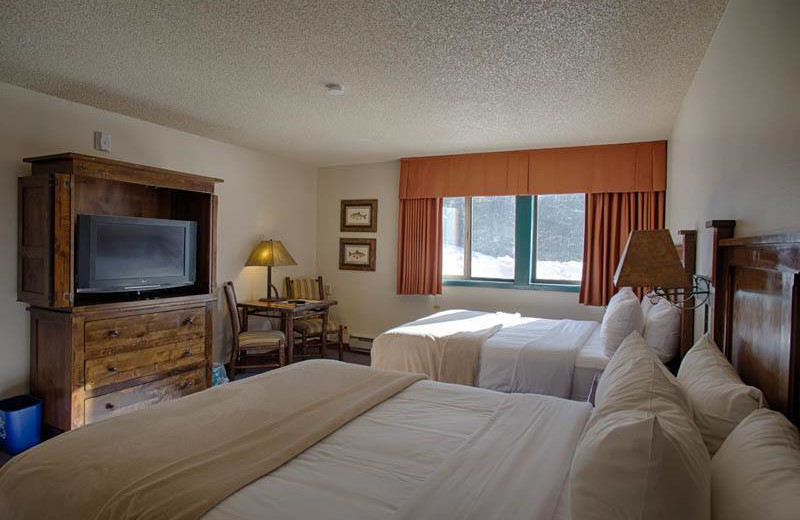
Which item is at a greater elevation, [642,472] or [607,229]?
[607,229]

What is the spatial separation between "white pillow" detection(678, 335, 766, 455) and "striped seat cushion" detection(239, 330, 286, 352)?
12.3 feet

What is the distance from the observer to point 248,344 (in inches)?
178

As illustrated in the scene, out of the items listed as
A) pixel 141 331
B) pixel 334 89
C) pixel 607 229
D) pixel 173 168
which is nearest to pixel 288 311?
pixel 141 331

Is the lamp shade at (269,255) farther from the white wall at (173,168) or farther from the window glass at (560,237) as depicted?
the window glass at (560,237)

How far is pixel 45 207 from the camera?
10.1 ft

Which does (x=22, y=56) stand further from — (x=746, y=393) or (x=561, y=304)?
(x=561, y=304)

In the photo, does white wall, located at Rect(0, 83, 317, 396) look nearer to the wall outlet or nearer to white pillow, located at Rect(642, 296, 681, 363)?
the wall outlet

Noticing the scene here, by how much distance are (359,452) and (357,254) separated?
178 inches

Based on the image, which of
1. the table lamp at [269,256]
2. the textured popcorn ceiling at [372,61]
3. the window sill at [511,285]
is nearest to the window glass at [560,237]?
the window sill at [511,285]

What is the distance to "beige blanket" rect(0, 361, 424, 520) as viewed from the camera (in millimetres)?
1226

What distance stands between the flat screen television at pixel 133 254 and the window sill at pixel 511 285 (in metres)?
2.80

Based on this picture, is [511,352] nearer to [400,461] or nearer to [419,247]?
[400,461]

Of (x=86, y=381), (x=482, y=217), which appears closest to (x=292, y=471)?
(x=86, y=381)

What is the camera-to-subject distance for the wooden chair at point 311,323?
508 centimetres
